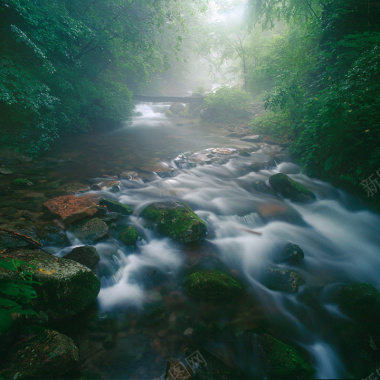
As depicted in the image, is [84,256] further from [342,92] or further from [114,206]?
[342,92]

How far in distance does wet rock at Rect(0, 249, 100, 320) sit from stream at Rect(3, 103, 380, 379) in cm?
29

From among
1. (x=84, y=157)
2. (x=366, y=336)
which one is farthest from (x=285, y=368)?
(x=84, y=157)

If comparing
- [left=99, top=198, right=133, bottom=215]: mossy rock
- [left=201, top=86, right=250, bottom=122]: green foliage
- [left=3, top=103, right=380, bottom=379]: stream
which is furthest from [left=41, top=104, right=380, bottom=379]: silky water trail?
[left=201, top=86, right=250, bottom=122]: green foliage

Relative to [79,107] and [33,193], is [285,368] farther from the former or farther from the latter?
[79,107]

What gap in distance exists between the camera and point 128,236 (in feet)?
13.9

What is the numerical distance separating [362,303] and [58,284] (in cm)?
411

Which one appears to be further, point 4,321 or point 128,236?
point 128,236

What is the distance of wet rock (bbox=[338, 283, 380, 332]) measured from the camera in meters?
2.90

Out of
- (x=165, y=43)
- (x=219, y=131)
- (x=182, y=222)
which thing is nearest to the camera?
(x=182, y=222)

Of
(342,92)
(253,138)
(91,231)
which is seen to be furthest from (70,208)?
(253,138)

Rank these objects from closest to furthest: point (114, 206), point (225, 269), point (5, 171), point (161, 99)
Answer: point (225, 269) → point (114, 206) → point (5, 171) → point (161, 99)

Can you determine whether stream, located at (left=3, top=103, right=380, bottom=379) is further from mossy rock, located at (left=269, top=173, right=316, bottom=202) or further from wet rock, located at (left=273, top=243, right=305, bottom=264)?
mossy rock, located at (left=269, top=173, right=316, bottom=202)

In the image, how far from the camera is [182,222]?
4.50 m

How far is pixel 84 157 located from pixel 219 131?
387 inches
